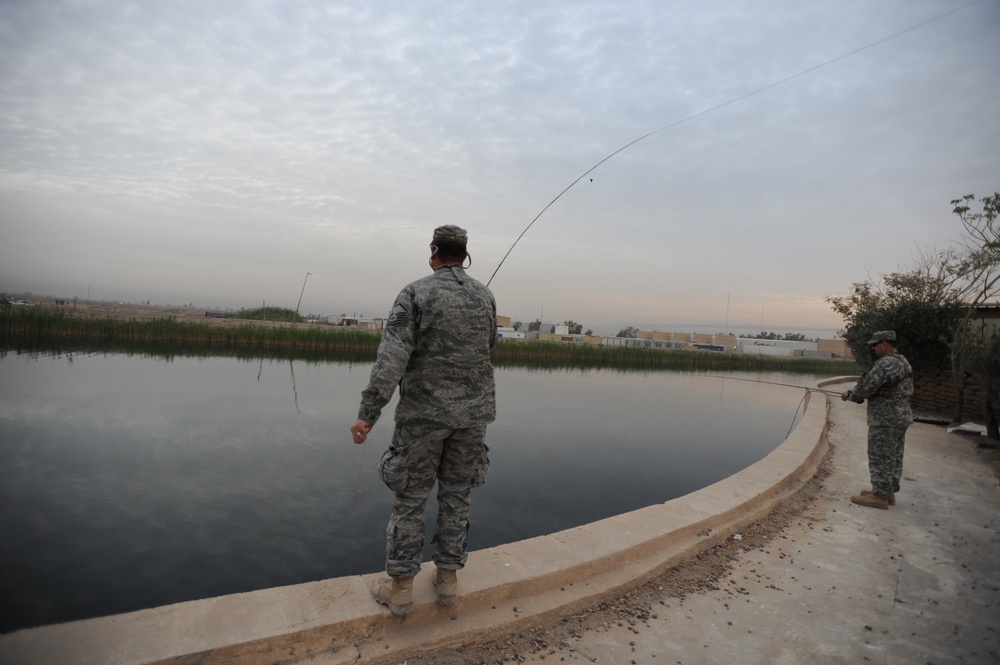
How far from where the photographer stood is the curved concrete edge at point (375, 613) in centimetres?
194

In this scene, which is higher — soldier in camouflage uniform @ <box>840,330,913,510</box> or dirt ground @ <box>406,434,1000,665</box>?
soldier in camouflage uniform @ <box>840,330,913,510</box>

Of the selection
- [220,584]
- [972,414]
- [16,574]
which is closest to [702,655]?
[220,584]

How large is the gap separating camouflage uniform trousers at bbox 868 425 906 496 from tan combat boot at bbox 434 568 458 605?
439 centimetres

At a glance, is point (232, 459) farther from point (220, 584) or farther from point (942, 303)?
point (942, 303)

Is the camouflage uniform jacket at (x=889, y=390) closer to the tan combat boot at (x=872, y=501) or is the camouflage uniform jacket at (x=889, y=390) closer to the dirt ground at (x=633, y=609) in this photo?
the tan combat boot at (x=872, y=501)

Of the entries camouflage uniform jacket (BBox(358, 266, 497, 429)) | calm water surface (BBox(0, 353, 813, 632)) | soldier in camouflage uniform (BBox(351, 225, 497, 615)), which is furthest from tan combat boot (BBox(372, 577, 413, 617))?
calm water surface (BBox(0, 353, 813, 632))

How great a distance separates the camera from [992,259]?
35.7 ft

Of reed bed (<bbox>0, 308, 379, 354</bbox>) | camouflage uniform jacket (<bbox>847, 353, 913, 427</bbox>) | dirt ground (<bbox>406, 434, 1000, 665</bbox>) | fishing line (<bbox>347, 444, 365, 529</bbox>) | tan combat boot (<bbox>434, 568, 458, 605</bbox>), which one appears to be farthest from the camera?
reed bed (<bbox>0, 308, 379, 354</bbox>)

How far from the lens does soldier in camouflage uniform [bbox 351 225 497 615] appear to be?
233 cm

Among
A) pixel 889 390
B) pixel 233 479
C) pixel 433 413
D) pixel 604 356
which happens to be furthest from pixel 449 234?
pixel 604 356

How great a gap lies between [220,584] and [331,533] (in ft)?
3.12

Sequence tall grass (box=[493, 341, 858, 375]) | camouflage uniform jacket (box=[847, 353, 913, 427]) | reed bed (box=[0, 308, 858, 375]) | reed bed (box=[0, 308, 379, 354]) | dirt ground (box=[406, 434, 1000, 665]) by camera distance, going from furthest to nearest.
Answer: tall grass (box=[493, 341, 858, 375]) → reed bed (box=[0, 308, 379, 354]) → reed bed (box=[0, 308, 858, 375]) → camouflage uniform jacket (box=[847, 353, 913, 427]) → dirt ground (box=[406, 434, 1000, 665])

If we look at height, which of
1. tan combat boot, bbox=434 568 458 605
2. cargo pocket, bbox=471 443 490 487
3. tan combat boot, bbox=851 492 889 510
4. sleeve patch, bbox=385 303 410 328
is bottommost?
tan combat boot, bbox=851 492 889 510

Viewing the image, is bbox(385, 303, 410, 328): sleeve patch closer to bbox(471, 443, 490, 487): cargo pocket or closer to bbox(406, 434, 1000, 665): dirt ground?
bbox(471, 443, 490, 487): cargo pocket
